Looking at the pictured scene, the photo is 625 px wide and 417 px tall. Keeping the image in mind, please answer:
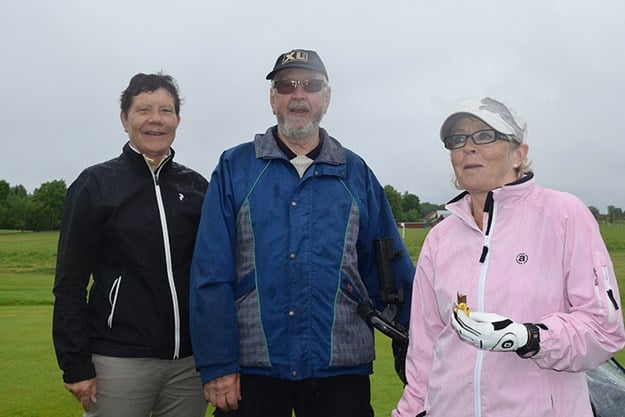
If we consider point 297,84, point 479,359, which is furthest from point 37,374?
point 479,359

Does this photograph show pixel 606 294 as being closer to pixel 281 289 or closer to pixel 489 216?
pixel 489 216

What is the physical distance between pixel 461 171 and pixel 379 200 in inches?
39.6

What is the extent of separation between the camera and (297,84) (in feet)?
11.6

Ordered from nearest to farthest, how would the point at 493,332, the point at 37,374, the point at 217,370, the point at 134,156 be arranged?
the point at 493,332, the point at 217,370, the point at 134,156, the point at 37,374

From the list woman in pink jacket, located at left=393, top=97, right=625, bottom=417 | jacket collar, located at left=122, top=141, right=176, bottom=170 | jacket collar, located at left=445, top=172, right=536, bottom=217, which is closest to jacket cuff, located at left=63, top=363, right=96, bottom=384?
jacket collar, located at left=122, top=141, right=176, bottom=170

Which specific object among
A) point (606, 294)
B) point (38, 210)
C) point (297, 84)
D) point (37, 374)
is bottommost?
point (37, 374)

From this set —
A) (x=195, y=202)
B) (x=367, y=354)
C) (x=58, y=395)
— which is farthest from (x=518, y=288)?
(x=58, y=395)

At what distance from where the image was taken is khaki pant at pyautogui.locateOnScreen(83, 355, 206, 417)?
10.9 feet

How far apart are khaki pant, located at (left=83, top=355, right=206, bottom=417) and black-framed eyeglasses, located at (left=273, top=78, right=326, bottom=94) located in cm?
167

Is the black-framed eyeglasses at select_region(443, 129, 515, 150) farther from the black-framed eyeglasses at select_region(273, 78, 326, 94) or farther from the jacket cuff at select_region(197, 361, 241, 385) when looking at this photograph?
the jacket cuff at select_region(197, 361, 241, 385)

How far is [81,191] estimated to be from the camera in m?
3.38

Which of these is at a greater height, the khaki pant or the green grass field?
the khaki pant

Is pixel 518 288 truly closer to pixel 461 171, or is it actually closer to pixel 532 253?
pixel 532 253

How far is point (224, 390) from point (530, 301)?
1.64 meters
